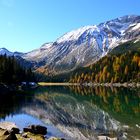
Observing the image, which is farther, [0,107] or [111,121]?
[0,107]

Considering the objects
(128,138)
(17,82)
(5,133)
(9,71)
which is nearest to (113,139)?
(128,138)

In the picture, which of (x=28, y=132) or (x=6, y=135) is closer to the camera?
(x=6, y=135)

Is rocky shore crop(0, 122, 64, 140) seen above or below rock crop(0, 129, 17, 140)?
below

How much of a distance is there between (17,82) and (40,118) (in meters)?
102

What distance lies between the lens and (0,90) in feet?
419

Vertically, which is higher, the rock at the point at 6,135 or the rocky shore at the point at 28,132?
the rock at the point at 6,135

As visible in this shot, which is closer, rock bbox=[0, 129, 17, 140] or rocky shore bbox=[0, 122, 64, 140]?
rock bbox=[0, 129, 17, 140]

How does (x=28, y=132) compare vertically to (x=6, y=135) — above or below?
below

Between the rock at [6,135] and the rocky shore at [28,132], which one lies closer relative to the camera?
the rock at [6,135]

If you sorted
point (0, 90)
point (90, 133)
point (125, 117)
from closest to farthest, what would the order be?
1. point (90, 133)
2. point (125, 117)
3. point (0, 90)

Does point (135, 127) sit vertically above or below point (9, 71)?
below

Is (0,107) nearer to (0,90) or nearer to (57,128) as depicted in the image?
(57,128)

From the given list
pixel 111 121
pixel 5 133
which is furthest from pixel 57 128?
pixel 5 133

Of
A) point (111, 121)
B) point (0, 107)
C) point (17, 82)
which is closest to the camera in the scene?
point (111, 121)
